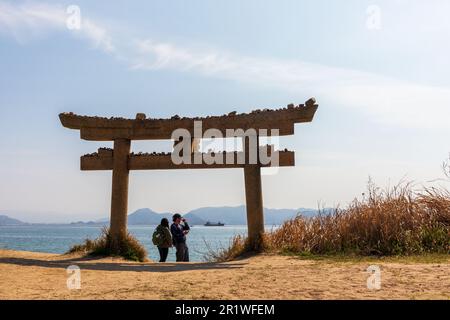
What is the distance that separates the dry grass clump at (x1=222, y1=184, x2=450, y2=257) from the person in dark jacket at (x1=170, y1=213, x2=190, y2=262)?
1232mm

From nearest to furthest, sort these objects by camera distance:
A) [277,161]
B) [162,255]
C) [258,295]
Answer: [258,295] < [277,161] < [162,255]

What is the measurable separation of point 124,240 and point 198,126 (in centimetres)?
342

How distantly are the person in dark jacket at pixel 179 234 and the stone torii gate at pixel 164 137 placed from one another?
1.26 meters

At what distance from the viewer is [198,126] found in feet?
39.3

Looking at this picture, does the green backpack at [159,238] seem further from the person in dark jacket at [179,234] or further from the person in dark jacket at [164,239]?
the person in dark jacket at [179,234]

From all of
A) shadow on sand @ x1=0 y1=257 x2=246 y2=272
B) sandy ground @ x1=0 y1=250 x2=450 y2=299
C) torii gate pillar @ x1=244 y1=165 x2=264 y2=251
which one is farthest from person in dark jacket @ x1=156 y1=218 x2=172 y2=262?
sandy ground @ x1=0 y1=250 x2=450 y2=299

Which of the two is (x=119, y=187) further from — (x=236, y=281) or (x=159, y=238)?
(x=236, y=281)

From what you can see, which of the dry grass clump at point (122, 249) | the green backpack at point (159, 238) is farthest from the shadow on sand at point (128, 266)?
the green backpack at point (159, 238)

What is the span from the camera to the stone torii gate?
11.5 meters

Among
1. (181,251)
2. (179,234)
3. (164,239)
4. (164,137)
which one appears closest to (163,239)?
(164,239)

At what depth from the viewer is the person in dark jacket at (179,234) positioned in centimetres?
1234

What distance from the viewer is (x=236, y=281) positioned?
23.3ft

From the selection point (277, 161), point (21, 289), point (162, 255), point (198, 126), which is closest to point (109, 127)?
point (198, 126)
